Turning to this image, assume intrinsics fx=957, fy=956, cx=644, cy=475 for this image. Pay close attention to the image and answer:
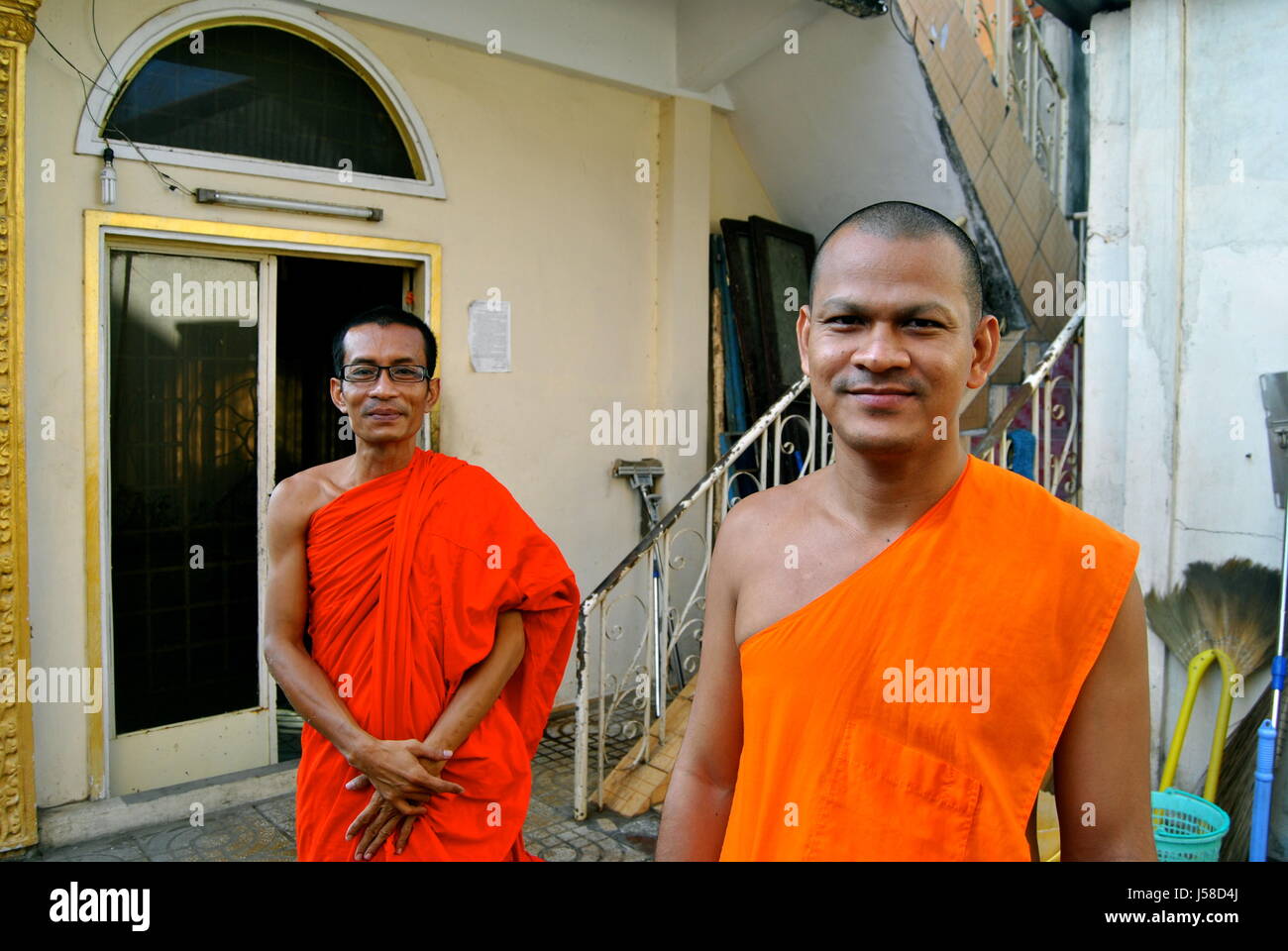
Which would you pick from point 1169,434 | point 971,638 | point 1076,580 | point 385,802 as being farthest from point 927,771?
point 1169,434

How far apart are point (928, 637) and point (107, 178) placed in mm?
3996

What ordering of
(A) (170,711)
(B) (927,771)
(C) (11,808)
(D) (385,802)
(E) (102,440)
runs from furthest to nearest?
(A) (170,711)
(E) (102,440)
(C) (11,808)
(D) (385,802)
(B) (927,771)

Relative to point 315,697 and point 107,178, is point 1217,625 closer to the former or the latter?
point 315,697

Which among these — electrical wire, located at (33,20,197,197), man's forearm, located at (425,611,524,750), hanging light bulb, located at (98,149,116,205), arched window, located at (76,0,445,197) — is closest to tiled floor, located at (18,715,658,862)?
man's forearm, located at (425,611,524,750)

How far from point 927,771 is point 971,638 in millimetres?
208

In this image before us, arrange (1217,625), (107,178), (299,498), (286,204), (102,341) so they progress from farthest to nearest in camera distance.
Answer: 1. (286,204)
2. (102,341)
3. (107,178)
4. (1217,625)
5. (299,498)

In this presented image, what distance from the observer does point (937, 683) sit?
1.44 metres

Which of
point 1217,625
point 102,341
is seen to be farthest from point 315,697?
point 1217,625

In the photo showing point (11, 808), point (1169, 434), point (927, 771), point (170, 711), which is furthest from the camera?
point (170, 711)

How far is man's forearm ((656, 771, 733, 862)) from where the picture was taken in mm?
1681

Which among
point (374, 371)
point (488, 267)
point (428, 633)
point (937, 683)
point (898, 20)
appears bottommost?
point (428, 633)

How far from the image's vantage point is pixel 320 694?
251 cm

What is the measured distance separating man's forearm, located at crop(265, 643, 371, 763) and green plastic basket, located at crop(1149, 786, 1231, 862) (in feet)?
7.53
